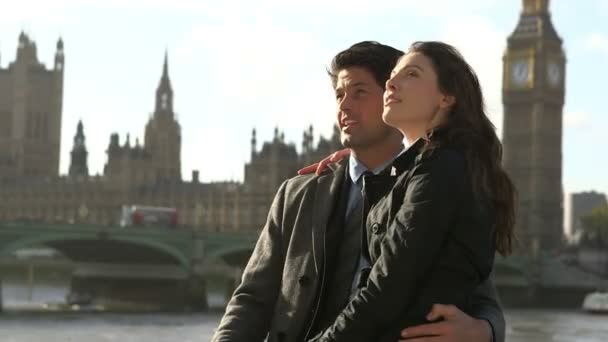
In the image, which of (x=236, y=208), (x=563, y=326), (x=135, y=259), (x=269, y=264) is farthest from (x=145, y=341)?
(x=236, y=208)

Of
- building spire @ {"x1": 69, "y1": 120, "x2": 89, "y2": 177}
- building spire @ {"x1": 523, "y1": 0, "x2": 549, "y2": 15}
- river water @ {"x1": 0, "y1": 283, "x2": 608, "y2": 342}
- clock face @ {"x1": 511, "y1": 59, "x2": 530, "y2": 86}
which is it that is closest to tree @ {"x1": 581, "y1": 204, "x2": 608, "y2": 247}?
clock face @ {"x1": 511, "y1": 59, "x2": 530, "y2": 86}

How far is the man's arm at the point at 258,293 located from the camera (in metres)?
1.96

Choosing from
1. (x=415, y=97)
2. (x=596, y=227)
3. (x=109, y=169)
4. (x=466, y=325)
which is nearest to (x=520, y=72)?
(x=596, y=227)

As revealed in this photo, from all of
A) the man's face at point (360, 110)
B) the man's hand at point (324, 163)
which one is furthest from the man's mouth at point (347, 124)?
the man's hand at point (324, 163)

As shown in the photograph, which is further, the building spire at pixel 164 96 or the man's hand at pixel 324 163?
the building spire at pixel 164 96

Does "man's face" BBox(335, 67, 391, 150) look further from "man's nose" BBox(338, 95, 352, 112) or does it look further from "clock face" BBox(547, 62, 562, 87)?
"clock face" BBox(547, 62, 562, 87)

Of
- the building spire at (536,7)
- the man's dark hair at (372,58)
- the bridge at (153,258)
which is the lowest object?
the bridge at (153,258)

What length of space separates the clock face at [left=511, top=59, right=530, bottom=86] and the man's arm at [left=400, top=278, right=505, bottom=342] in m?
54.4

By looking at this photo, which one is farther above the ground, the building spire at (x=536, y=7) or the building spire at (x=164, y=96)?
the building spire at (x=536, y=7)

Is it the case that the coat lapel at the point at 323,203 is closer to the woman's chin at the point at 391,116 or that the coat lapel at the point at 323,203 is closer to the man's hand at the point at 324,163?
the man's hand at the point at 324,163

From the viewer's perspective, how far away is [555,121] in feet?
186

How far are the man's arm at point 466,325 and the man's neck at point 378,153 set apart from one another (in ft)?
1.01

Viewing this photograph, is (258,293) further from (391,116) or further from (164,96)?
(164,96)

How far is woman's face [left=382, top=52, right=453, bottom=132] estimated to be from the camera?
72.4 inches
